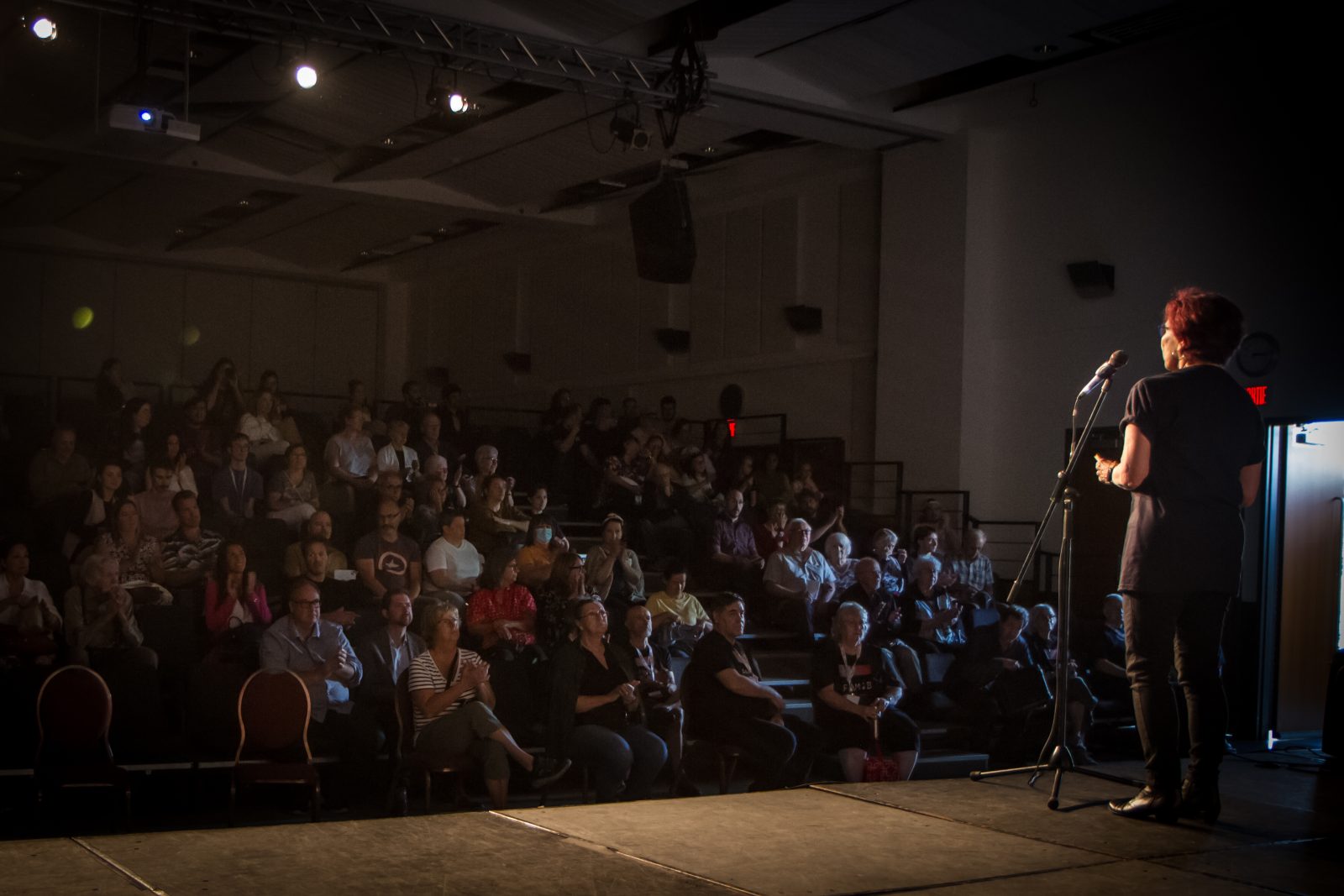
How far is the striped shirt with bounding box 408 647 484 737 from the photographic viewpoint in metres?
5.79

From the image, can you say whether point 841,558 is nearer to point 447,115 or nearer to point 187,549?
point 187,549

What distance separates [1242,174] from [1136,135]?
1.00 metres

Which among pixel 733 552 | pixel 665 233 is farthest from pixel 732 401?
pixel 665 233

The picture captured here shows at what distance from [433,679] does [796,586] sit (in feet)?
11.5

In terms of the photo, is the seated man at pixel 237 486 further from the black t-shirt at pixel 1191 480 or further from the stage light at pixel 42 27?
the black t-shirt at pixel 1191 480

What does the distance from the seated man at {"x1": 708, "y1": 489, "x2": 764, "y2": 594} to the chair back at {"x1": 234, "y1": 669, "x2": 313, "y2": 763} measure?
13.1 feet

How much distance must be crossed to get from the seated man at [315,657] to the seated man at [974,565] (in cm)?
477

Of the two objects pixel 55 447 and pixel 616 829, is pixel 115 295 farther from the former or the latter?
pixel 616 829

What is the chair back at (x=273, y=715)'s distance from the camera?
225 inches

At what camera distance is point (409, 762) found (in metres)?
5.60

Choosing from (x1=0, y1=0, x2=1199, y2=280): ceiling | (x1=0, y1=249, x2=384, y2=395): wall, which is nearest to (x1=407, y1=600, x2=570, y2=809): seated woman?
(x1=0, y1=0, x2=1199, y2=280): ceiling

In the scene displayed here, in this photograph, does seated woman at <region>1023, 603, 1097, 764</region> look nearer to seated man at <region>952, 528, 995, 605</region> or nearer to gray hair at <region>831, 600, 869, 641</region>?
seated man at <region>952, 528, 995, 605</region>

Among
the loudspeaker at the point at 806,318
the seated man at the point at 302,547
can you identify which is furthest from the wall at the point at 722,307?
the seated man at the point at 302,547

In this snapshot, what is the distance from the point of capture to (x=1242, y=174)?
28.7 feet
